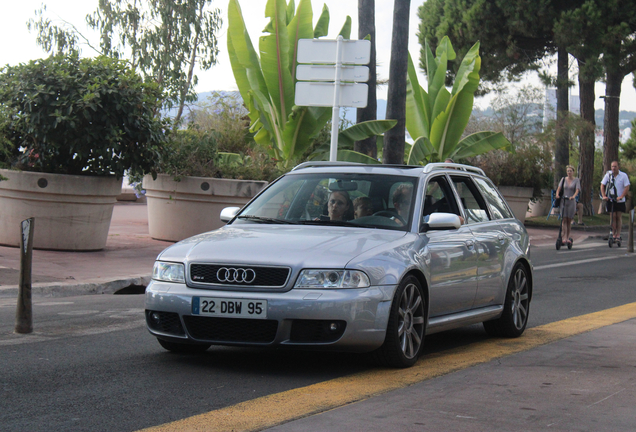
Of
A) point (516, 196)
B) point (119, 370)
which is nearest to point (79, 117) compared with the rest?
point (119, 370)

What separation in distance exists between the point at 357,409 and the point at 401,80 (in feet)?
45.2

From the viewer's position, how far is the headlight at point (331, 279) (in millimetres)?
5410

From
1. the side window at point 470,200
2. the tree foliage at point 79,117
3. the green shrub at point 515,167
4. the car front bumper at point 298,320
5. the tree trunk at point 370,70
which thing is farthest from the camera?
the green shrub at point 515,167

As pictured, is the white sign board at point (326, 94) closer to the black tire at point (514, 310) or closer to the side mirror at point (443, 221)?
the black tire at point (514, 310)

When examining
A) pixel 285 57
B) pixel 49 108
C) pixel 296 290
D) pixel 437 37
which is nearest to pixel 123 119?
pixel 49 108

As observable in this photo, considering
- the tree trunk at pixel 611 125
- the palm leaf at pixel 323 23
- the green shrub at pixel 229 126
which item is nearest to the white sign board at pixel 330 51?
Answer: the green shrub at pixel 229 126

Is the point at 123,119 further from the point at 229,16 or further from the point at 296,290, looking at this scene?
the point at 296,290

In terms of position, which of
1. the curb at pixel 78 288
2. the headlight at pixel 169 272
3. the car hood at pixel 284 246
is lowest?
the curb at pixel 78 288

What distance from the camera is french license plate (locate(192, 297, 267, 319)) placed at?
17.6 feet

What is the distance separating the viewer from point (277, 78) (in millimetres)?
18078

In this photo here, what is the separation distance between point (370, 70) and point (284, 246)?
12740 millimetres

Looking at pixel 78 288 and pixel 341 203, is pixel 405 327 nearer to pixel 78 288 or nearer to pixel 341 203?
pixel 341 203

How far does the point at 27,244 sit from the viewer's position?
7.04 metres

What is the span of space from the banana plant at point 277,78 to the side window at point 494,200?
32.0 ft
